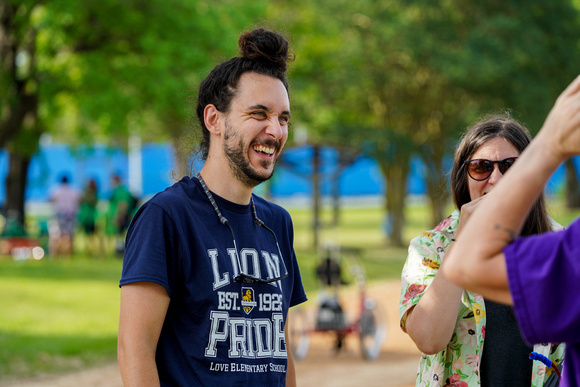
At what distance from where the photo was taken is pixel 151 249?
239 centimetres


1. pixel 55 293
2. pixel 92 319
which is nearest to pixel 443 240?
pixel 92 319

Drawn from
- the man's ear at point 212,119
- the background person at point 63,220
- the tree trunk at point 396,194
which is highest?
the tree trunk at point 396,194

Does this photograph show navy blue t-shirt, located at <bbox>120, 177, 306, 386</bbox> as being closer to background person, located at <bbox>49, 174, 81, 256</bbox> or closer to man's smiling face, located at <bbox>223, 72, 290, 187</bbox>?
man's smiling face, located at <bbox>223, 72, 290, 187</bbox>

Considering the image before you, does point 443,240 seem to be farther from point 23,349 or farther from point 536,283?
point 23,349

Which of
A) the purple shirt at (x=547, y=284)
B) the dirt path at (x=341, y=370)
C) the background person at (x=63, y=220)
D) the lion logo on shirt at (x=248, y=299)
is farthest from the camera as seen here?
the background person at (x=63, y=220)

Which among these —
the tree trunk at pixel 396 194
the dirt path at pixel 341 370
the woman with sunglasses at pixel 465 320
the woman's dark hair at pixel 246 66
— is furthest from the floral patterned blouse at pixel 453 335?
the tree trunk at pixel 396 194

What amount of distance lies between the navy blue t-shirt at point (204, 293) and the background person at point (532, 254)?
40.8 inches

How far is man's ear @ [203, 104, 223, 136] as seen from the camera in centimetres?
270

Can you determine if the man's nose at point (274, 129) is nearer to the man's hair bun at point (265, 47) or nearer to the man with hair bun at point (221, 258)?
the man with hair bun at point (221, 258)

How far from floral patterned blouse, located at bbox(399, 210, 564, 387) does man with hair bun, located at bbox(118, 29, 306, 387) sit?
0.43 m

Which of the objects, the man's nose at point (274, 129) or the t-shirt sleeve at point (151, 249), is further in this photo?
the man's nose at point (274, 129)

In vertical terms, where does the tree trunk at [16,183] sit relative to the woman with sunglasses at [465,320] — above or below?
above

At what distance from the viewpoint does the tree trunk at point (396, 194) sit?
26.4 m

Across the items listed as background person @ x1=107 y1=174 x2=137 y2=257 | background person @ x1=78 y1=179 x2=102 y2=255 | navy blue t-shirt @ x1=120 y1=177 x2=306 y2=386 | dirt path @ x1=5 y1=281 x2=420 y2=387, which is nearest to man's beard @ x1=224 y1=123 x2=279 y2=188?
navy blue t-shirt @ x1=120 y1=177 x2=306 y2=386
